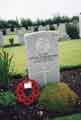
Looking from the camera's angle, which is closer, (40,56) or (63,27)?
(40,56)

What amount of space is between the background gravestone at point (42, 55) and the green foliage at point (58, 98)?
2.29 ft

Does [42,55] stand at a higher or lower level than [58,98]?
higher

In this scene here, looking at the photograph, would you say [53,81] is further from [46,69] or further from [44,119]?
[44,119]

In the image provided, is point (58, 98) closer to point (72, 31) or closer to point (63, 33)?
point (63, 33)

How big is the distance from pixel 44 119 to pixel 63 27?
21.1m

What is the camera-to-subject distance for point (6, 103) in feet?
23.6

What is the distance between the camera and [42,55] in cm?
837

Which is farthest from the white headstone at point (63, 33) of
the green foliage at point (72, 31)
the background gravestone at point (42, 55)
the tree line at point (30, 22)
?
the background gravestone at point (42, 55)

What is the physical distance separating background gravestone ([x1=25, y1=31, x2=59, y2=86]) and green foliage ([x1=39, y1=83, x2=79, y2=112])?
70 centimetres

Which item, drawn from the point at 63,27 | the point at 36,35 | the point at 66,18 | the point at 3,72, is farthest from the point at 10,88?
the point at 66,18

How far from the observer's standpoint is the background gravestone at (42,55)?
836 cm

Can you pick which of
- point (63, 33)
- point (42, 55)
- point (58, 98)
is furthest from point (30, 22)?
point (58, 98)

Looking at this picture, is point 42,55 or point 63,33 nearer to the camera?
point 42,55

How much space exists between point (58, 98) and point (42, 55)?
4.39 feet
